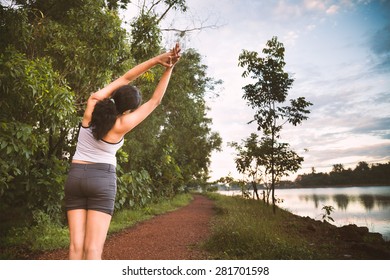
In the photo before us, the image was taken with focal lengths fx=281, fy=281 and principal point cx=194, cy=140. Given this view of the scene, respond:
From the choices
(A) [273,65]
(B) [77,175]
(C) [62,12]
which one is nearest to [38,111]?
(C) [62,12]

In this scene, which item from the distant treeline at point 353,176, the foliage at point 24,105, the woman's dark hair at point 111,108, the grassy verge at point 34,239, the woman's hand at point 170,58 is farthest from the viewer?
the distant treeline at point 353,176

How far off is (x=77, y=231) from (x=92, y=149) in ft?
1.82

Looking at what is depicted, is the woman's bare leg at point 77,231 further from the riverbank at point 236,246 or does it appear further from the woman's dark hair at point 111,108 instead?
the riverbank at point 236,246

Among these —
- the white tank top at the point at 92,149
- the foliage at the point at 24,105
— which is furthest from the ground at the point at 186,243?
the white tank top at the point at 92,149

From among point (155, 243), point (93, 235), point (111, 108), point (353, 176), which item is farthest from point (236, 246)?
point (353, 176)

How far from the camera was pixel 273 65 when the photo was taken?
25.9 feet

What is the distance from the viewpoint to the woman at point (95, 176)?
1842mm

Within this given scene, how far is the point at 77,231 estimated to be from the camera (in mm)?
1875

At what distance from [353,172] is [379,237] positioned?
188 cm

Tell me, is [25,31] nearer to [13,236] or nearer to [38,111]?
[38,111]

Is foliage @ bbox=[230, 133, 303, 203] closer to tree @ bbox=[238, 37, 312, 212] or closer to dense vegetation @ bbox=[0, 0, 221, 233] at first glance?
tree @ bbox=[238, 37, 312, 212]

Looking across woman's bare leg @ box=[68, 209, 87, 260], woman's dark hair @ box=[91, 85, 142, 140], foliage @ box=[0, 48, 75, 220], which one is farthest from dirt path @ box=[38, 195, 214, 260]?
woman's dark hair @ box=[91, 85, 142, 140]

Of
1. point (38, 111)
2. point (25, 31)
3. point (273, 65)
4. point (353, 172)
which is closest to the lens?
point (38, 111)
